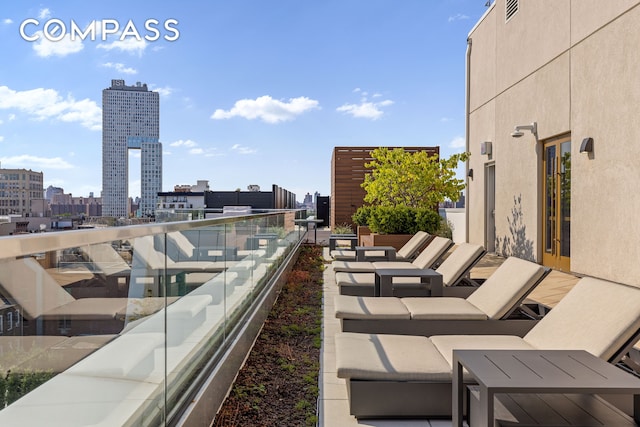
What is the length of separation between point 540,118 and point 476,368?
26.9ft

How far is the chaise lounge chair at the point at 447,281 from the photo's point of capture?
197 inches

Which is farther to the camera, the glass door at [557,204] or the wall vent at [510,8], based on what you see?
the wall vent at [510,8]

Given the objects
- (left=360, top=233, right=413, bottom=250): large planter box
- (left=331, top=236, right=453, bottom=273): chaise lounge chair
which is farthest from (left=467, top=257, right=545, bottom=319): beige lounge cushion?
(left=360, top=233, right=413, bottom=250): large planter box

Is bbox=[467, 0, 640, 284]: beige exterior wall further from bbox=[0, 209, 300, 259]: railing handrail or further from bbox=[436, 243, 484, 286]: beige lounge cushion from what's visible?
bbox=[0, 209, 300, 259]: railing handrail

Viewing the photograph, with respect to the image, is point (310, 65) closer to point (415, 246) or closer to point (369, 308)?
point (415, 246)

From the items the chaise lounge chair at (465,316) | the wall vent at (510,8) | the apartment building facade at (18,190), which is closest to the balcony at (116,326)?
the chaise lounge chair at (465,316)

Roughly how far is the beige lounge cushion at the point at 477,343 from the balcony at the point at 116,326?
138cm

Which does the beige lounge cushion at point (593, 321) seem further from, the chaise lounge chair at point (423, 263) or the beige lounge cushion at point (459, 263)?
the chaise lounge chair at point (423, 263)

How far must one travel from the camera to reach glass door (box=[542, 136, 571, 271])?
838 centimetres

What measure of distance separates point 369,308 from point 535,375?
1920 mm

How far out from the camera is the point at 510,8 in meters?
10.5

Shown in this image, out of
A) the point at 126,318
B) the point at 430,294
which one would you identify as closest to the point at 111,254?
the point at 126,318

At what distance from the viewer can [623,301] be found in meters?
2.54

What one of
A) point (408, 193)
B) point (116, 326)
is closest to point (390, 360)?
point (116, 326)
